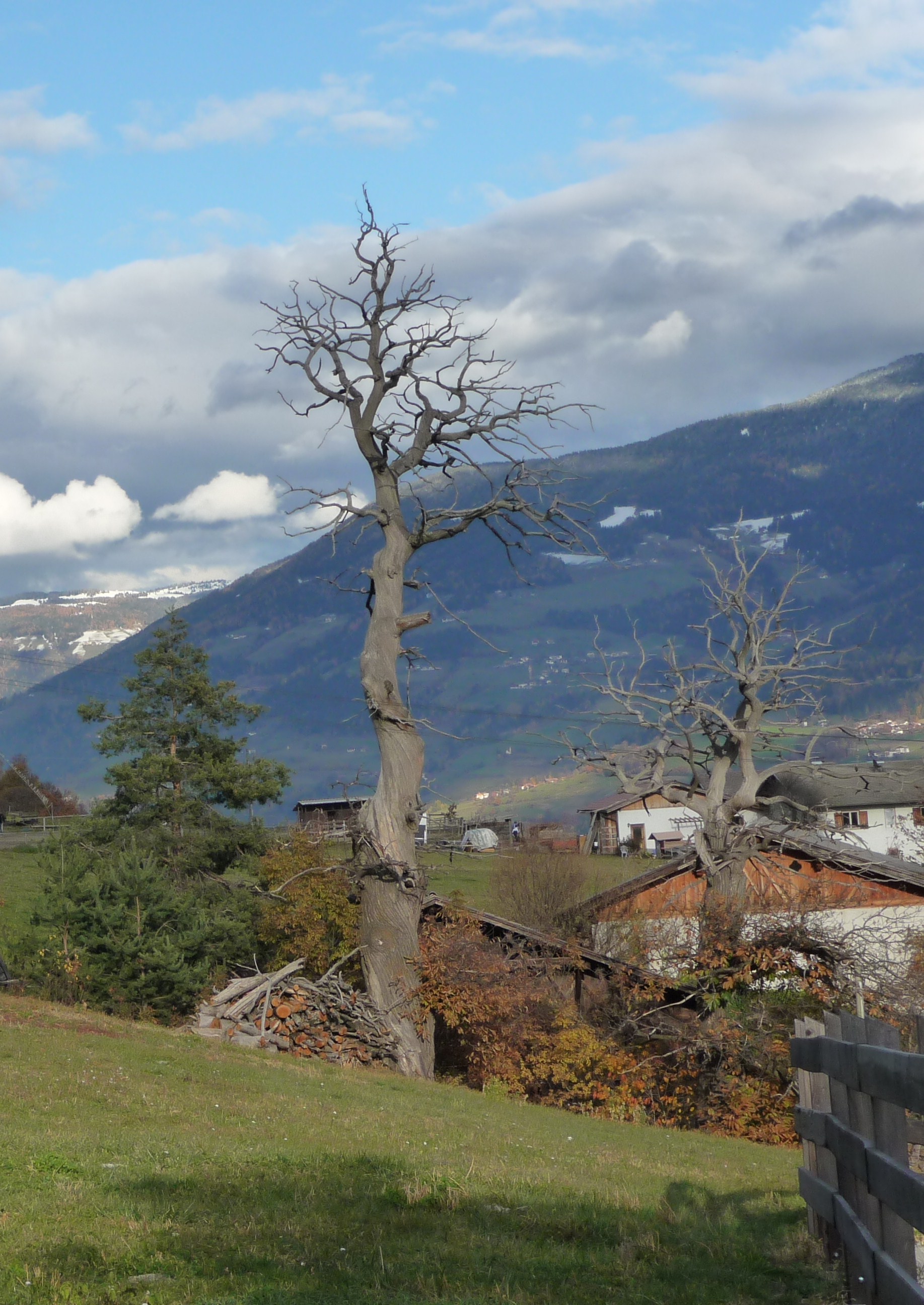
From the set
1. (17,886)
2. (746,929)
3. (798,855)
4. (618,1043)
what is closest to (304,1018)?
(618,1043)

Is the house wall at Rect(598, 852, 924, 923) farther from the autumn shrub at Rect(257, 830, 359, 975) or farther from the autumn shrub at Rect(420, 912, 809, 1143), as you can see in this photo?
the autumn shrub at Rect(257, 830, 359, 975)

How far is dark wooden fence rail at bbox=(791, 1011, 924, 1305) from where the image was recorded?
16.9ft

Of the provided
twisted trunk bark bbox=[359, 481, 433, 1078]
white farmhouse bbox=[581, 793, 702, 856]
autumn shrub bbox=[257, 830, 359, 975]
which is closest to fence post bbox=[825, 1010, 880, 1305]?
twisted trunk bark bbox=[359, 481, 433, 1078]

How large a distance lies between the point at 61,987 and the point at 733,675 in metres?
20.4

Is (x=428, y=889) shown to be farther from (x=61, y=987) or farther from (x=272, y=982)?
(x=61, y=987)

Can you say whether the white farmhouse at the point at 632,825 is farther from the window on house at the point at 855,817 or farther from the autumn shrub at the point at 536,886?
the autumn shrub at the point at 536,886

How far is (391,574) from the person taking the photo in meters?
30.3

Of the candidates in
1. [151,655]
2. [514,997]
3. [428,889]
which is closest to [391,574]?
[428,889]

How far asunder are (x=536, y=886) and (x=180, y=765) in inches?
683

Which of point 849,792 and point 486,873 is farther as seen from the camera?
point 849,792

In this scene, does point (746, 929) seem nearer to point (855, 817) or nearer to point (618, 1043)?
point (618, 1043)

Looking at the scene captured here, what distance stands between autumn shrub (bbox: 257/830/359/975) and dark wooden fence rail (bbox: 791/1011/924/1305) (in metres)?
24.3

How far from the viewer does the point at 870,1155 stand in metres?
5.75

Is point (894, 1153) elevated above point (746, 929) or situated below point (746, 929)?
above
